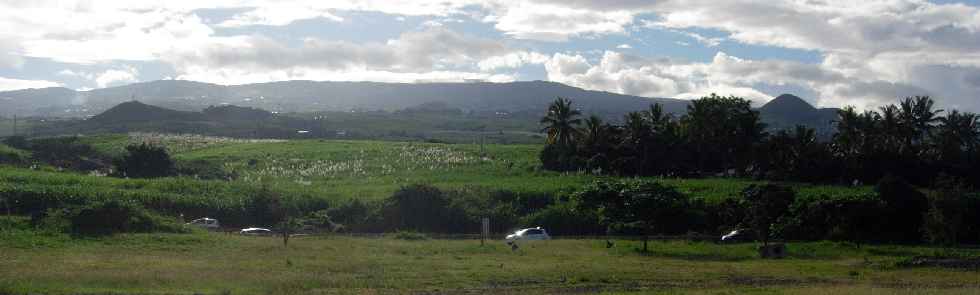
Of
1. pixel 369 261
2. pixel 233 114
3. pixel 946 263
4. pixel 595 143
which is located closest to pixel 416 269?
pixel 369 261

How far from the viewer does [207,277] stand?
26.5 meters

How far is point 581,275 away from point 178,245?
1643 centimetres

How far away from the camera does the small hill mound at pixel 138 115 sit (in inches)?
6156

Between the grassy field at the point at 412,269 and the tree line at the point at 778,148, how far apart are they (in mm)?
34619

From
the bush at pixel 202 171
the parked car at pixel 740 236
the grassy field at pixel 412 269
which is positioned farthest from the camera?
the bush at pixel 202 171

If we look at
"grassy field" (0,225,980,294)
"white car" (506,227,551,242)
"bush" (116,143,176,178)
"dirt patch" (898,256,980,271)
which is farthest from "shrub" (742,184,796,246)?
"bush" (116,143,176,178)

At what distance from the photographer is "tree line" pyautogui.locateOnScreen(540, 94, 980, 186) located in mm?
77625

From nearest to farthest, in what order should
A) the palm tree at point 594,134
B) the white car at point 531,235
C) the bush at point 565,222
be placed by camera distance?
1. the white car at point 531,235
2. the bush at point 565,222
3. the palm tree at point 594,134

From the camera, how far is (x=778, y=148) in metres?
79.9

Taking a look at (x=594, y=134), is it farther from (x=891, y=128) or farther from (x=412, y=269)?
(x=412, y=269)

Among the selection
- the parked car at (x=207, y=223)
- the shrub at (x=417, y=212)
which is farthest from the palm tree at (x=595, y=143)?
the parked car at (x=207, y=223)

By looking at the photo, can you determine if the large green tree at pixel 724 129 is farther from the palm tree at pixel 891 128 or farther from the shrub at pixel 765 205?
the shrub at pixel 765 205

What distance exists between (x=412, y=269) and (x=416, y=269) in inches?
5.8

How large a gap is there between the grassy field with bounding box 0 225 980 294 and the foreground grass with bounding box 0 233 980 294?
46mm
